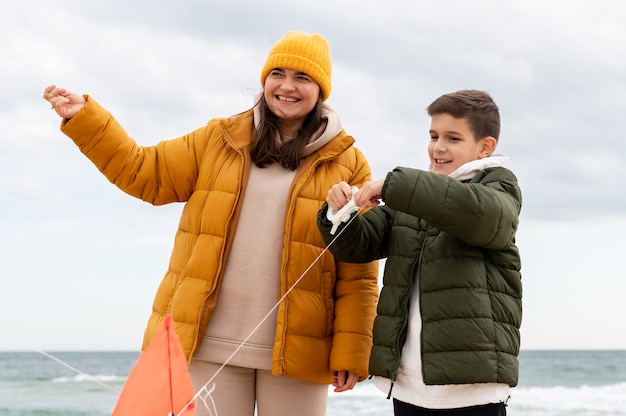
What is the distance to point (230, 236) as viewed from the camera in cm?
256

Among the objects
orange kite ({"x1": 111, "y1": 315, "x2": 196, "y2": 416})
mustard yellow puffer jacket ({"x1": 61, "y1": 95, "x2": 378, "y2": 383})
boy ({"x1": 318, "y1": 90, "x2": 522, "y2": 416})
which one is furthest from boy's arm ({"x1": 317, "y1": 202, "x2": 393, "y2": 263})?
orange kite ({"x1": 111, "y1": 315, "x2": 196, "y2": 416})

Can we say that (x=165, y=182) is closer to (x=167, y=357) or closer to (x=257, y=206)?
(x=257, y=206)

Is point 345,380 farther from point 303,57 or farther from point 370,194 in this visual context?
point 303,57

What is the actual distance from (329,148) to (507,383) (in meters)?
1.02

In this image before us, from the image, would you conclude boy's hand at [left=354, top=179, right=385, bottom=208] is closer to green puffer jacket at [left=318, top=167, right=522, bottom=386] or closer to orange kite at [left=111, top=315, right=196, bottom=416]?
green puffer jacket at [left=318, top=167, right=522, bottom=386]

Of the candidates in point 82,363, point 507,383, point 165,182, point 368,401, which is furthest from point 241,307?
point 82,363

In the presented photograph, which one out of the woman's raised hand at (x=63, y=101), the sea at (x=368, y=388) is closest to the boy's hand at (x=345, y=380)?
the woman's raised hand at (x=63, y=101)

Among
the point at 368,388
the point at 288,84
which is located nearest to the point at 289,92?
the point at 288,84

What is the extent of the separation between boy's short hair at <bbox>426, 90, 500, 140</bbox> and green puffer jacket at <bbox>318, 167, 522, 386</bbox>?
0.55ft

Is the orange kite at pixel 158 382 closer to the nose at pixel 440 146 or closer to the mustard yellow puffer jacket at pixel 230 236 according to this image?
the mustard yellow puffer jacket at pixel 230 236

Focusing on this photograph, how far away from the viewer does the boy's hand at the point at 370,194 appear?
220cm

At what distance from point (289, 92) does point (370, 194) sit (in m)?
0.63

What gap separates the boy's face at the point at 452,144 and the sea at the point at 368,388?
252 inches

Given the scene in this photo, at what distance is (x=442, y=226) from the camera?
2.16 metres
